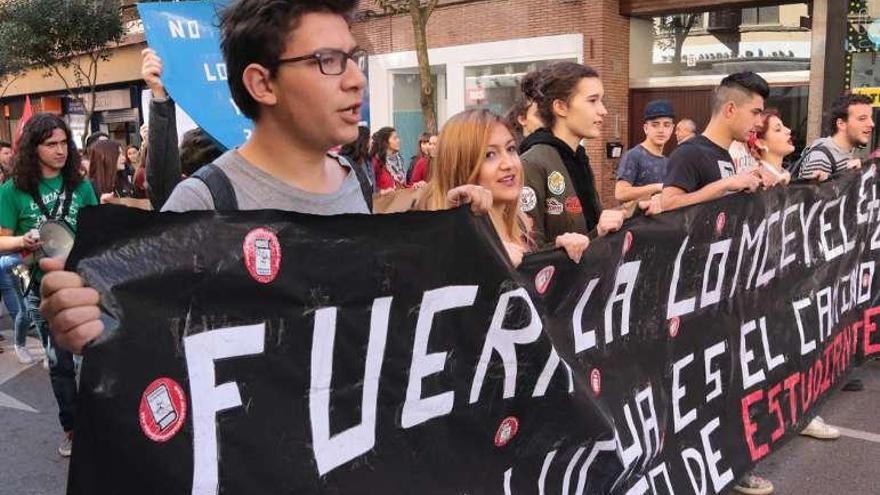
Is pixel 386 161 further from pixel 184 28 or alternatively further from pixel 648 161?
pixel 184 28

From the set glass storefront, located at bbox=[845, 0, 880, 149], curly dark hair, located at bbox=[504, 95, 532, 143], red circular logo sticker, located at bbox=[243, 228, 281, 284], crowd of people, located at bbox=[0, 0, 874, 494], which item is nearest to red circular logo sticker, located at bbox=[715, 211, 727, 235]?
crowd of people, located at bbox=[0, 0, 874, 494]

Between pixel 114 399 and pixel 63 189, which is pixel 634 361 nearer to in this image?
pixel 114 399

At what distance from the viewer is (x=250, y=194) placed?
1751 mm

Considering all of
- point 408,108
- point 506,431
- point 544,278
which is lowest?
point 506,431

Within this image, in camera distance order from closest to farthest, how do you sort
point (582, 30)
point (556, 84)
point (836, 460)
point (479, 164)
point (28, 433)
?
point (479, 164) < point (556, 84) < point (836, 460) < point (28, 433) < point (582, 30)

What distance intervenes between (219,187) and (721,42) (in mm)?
12288

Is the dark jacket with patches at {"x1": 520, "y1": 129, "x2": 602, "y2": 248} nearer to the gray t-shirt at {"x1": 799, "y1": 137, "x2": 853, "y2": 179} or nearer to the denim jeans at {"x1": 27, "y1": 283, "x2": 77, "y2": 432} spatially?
the gray t-shirt at {"x1": 799, "y1": 137, "x2": 853, "y2": 179}

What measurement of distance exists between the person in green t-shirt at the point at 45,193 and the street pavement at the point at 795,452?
249mm

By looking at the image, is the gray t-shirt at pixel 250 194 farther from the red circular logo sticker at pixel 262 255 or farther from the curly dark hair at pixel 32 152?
the curly dark hair at pixel 32 152

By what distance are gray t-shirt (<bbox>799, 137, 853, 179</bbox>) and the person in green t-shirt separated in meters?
4.55

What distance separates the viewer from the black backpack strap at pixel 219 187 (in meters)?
1.70

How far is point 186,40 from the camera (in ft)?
13.4

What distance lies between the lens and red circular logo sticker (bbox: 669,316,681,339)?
299cm

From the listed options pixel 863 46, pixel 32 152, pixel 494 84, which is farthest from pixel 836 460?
pixel 494 84
